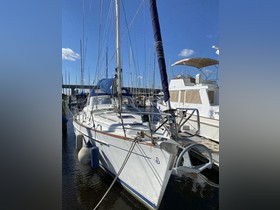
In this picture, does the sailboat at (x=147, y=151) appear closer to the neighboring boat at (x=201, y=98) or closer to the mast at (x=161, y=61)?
the mast at (x=161, y=61)

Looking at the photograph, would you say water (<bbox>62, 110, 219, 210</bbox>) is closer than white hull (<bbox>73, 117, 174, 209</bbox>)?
No

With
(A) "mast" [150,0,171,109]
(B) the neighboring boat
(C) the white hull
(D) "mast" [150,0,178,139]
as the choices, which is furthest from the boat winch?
(B) the neighboring boat

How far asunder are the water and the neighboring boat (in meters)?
2.67

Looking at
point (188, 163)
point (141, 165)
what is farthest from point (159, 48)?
point (141, 165)

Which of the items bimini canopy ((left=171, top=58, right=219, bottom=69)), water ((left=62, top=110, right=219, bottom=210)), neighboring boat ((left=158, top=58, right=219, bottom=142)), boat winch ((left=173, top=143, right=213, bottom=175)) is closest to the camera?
boat winch ((left=173, top=143, right=213, bottom=175))

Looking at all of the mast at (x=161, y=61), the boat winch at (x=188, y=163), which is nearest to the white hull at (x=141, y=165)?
the boat winch at (x=188, y=163)

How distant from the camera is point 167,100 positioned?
3.31 meters

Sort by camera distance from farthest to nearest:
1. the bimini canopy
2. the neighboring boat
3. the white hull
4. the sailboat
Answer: the bimini canopy → the neighboring boat → the white hull → the sailboat

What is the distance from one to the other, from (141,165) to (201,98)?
643 centimetres

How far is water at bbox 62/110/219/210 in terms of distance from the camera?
4129 mm

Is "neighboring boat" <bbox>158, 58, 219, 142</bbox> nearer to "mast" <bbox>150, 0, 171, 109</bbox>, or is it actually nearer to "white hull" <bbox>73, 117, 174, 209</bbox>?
"white hull" <bbox>73, 117, 174, 209</bbox>

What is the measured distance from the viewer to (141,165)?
360 centimetres

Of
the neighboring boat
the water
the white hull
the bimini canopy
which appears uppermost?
the bimini canopy
